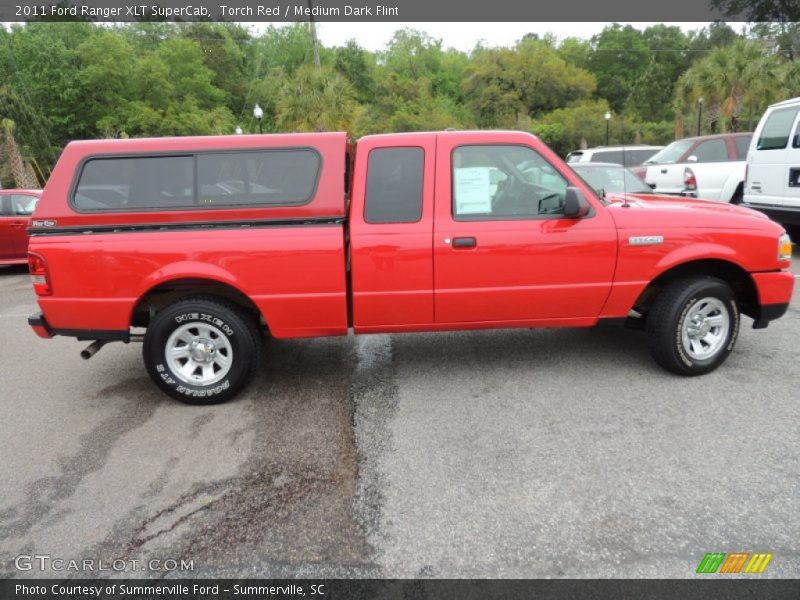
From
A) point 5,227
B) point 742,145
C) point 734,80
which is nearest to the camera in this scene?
point 5,227

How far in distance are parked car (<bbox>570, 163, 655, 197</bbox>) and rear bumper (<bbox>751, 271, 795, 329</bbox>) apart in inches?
166

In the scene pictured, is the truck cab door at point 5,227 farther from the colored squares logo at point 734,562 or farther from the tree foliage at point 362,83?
the tree foliage at point 362,83

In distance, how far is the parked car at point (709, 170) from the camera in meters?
10.2

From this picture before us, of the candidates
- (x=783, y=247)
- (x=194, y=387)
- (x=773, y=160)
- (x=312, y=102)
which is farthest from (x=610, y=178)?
(x=312, y=102)

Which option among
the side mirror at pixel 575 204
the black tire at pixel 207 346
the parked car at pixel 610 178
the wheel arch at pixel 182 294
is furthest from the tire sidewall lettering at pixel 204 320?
the parked car at pixel 610 178

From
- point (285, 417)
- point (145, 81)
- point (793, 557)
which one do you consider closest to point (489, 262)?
point (285, 417)

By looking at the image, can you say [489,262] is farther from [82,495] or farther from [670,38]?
[670,38]

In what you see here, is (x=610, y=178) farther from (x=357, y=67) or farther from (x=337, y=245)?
(x=357, y=67)

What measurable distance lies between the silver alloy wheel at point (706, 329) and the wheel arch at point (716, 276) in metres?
0.26

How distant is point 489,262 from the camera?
4.12 meters

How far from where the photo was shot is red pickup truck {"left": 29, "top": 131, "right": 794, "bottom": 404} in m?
4.02

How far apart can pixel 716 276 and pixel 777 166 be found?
16.4 feet

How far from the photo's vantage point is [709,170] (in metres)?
10.4

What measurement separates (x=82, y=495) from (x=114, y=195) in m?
2.10
